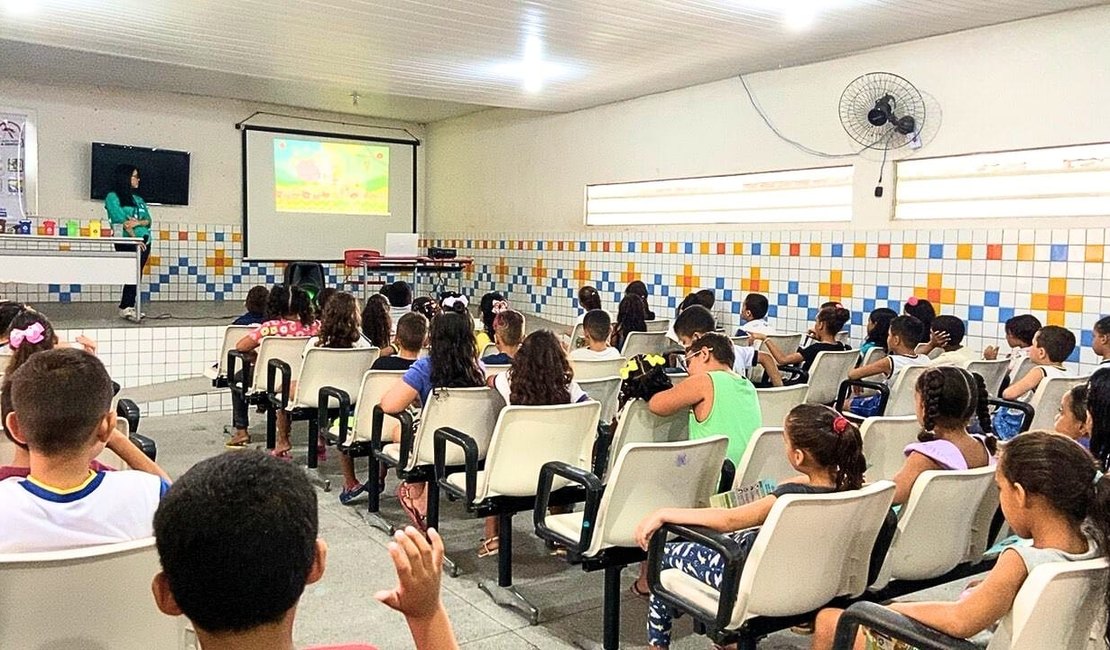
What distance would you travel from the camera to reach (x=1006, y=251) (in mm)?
5793

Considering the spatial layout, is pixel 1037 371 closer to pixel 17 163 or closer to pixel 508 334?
pixel 508 334

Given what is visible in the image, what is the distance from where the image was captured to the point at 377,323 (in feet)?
17.1

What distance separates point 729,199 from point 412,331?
Result: 14.5 ft

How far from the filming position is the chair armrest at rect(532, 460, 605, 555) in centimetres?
266

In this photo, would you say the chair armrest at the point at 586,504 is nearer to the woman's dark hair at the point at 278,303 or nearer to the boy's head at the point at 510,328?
the boy's head at the point at 510,328

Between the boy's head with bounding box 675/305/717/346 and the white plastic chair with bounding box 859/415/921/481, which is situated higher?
the boy's head with bounding box 675/305/717/346

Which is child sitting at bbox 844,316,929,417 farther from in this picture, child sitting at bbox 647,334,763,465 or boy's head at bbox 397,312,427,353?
boy's head at bbox 397,312,427,353

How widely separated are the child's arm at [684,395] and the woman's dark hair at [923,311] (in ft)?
10.7

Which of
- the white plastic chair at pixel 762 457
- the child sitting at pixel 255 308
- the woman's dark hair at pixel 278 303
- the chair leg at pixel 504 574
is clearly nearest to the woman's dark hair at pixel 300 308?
the woman's dark hair at pixel 278 303

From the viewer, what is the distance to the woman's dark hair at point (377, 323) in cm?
520

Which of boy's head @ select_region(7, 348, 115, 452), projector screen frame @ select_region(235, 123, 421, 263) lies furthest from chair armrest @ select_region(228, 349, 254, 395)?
projector screen frame @ select_region(235, 123, 421, 263)

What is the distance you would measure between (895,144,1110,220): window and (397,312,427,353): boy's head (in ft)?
13.0

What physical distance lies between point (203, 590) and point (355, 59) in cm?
694

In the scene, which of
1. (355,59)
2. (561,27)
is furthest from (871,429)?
(355,59)
